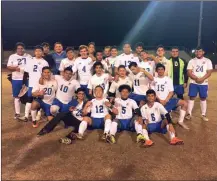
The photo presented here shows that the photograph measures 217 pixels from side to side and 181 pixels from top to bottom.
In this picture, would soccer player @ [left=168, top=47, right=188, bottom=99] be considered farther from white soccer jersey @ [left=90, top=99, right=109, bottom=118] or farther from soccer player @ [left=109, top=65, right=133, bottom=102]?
white soccer jersey @ [left=90, top=99, right=109, bottom=118]

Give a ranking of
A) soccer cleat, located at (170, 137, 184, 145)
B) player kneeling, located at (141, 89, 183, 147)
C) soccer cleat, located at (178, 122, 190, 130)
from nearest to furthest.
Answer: soccer cleat, located at (170, 137, 184, 145) < player kneeling, located at (141, 89, 183, 147) < soccer cleat, located at (178, 122, 190, 130)

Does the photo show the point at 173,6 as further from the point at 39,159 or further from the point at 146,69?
the point at 39,159

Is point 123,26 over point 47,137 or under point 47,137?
over

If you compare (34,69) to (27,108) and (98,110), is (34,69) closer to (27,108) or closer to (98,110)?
(27,108)

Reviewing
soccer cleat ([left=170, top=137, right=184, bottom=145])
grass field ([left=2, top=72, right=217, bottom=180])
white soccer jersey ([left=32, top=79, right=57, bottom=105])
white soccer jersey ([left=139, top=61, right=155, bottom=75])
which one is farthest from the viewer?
white soccer jersey ([left=139, top=61, right=155, bottom=75])

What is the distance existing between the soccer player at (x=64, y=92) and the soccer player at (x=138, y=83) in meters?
1.34

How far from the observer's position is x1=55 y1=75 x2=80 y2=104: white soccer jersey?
271 inches

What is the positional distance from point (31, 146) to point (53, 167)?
3.70 ft

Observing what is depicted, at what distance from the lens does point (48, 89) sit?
268 inches

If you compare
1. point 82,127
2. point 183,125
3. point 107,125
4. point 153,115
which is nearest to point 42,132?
→ point 82,127

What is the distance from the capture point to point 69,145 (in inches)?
220

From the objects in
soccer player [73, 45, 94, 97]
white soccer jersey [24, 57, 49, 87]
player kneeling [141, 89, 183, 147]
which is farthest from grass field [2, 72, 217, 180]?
soccer player [73, 45, 94, 97]

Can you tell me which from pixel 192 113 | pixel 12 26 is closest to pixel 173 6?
pixel 12 26

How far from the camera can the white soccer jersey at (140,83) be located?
7008 millimetres
